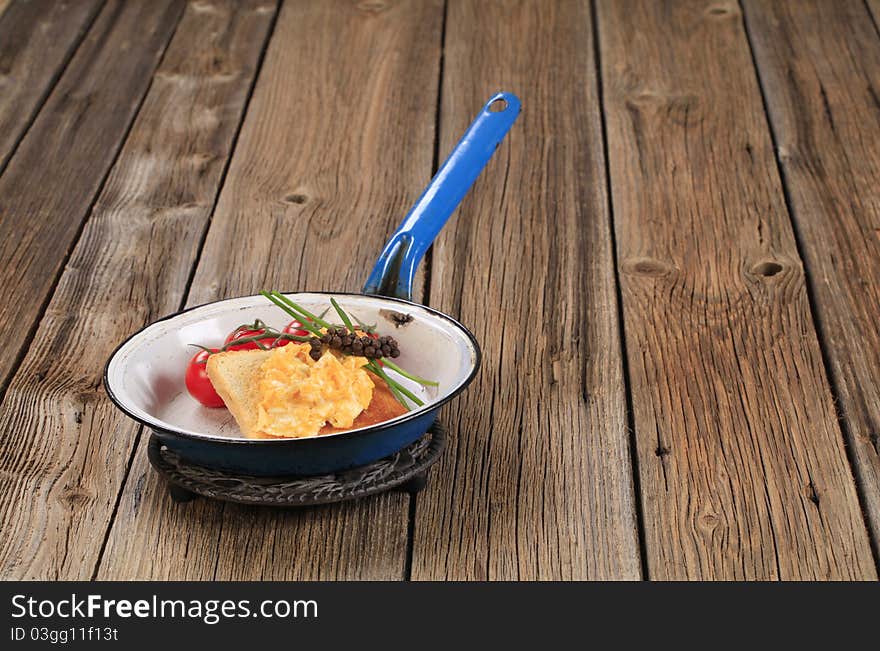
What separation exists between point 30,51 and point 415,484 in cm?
148

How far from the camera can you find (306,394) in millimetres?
1129

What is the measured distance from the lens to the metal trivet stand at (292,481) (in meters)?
1.16

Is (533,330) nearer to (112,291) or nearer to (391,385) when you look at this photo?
(391,385)

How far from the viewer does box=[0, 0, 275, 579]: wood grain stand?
4.12 feet

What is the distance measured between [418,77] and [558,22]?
365 mm

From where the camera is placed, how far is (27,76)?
7.34ft

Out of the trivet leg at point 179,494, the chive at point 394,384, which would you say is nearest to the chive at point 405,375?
the chive at point 394,384

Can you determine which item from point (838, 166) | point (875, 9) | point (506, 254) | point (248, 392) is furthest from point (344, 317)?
point (875, 9)

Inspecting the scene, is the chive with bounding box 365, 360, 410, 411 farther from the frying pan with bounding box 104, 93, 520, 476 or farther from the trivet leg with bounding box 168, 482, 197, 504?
the trivet leg with bounding box 168, 482, 197, 504

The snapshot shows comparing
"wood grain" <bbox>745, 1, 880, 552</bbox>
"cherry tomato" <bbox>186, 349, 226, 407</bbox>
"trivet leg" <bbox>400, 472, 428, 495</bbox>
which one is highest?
"cherry tomato" <bbox>186, 349, 226, 407</bbox>

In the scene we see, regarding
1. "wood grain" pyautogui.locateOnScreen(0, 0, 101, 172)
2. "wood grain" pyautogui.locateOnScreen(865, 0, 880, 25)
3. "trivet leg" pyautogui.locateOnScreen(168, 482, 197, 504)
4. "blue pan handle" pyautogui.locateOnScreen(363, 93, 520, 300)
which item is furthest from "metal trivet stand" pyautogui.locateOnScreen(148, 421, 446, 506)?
"wood grain" pyautogui.locateOnScreen(865, 0, 880, 25)

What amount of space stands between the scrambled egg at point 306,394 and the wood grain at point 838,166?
56 centimetres

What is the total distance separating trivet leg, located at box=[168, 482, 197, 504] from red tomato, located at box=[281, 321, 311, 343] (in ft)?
0.64

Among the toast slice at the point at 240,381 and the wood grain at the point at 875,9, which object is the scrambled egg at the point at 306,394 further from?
the wood grain at the point at 875,9
